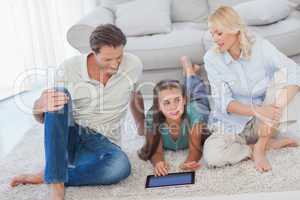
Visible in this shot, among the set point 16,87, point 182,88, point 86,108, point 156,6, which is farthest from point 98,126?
point 16,87

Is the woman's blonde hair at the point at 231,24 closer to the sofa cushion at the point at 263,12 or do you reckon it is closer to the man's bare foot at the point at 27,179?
the sofa cushion at the point at 263,12

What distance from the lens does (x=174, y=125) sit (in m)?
1.84

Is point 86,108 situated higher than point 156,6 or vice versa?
point 156,6

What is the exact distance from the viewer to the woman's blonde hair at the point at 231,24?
1.70m

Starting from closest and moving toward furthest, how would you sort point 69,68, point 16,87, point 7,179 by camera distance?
point 69,68 < point 7,179 < point 16,87

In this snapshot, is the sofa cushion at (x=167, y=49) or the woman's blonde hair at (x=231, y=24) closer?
the woman's blonde hair at (x=231, y=24)

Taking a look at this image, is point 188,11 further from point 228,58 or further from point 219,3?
point 228,58

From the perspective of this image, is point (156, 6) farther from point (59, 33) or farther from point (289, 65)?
point (289, 65)

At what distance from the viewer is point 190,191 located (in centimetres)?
154

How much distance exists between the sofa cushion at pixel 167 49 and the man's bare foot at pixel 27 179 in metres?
1.09

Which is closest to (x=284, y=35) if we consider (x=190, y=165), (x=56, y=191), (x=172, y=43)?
(x=172, y=43)

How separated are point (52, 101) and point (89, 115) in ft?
0.75

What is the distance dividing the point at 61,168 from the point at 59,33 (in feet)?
7.77

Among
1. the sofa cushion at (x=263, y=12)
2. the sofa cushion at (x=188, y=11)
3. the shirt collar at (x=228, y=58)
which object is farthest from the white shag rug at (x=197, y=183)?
the sofa cushion at (x=188, y=11)
